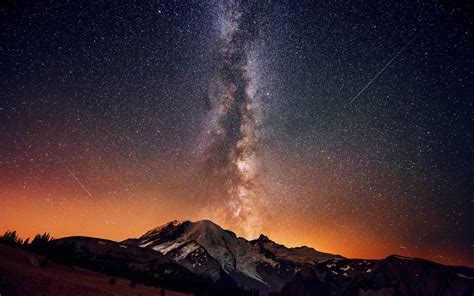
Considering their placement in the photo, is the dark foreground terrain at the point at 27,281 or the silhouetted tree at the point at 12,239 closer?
the dark foreground terrain at the point at 27,281

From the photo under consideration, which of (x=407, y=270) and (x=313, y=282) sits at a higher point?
(x=407, y=270)

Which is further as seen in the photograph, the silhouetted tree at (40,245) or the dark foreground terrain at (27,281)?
the silhouetted tree at (40,245)

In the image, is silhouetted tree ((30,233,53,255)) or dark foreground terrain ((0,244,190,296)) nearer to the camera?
dark foreground terrain ((0,244,190,296))

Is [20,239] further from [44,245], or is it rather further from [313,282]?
[313,282]

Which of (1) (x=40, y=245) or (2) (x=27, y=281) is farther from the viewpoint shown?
(1) (x=40, y=245)

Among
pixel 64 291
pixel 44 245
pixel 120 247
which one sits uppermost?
pixel 120 247

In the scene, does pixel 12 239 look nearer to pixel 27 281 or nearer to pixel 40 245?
pixel 40 245

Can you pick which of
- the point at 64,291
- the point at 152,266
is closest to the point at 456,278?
the point at 152,266

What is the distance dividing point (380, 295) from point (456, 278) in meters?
37.6

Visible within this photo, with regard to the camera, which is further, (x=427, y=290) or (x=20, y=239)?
(x=427, y=290)

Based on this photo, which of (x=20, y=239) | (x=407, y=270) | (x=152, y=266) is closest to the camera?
(x=20, y=239)

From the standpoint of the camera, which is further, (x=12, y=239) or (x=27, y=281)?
(x=12, y=239)

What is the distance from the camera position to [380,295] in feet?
433

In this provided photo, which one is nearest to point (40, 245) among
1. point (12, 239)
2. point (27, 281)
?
point (12, 239)
